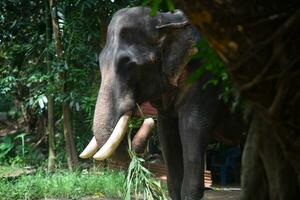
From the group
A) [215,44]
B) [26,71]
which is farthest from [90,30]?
[215,44]

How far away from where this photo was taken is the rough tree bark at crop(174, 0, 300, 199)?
60.0 inches

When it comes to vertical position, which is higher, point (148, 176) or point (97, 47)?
point (97, 47)

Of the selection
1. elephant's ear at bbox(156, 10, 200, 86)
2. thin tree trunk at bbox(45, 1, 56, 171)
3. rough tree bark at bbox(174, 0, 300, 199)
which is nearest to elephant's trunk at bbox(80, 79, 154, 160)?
elephant's ear at bbox(156, 10, 200, 86)

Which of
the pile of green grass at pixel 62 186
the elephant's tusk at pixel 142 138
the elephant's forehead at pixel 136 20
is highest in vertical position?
the elephant's forehead at pixel 136 20

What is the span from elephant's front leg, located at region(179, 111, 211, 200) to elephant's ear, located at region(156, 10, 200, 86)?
366mm

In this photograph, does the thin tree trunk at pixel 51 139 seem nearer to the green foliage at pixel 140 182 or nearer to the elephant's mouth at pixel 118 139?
the green foliage at pixel 140 182

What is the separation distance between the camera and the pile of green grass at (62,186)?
686 centimetres

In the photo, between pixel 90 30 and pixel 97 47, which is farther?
pixel 97 47

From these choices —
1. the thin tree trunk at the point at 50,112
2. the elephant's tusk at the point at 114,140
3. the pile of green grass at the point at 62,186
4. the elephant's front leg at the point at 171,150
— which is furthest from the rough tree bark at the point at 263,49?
the thin tree trunk at the point at 50,112

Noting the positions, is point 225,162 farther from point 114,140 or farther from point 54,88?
point 114,140

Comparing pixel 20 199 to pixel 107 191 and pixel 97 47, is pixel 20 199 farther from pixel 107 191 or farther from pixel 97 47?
pixel 97 47

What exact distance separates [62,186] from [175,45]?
103 inches

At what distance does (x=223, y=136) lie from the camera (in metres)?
5.54

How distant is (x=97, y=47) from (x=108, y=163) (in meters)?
1.59
